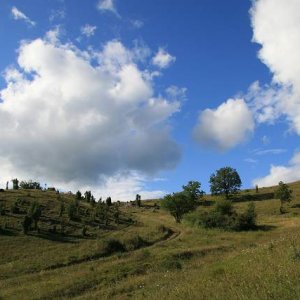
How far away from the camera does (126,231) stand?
210 ft

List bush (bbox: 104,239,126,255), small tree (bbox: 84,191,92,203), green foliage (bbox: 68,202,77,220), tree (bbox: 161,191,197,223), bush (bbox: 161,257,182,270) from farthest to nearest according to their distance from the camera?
small tree (bbox: 84,191,92,203) → tree (bbox: 161,191,197,223) → green foliage (bbox: 68,202,77,220) → bush (bbox: 104,239,126,255) → bush (bbox: 161,257,182,270)

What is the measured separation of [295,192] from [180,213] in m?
44.4

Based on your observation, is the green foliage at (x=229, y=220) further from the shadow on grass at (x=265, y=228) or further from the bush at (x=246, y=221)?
the shadow on grass at (x=265, y=228)

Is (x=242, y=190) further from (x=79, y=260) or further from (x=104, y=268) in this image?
(x=104, y=268)

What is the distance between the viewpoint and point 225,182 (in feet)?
420

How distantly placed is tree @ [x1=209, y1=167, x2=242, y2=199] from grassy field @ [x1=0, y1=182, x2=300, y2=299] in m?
45.0

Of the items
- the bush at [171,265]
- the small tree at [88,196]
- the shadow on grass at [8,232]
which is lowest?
the bush at [171,265]

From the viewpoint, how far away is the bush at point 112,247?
47.3 meters

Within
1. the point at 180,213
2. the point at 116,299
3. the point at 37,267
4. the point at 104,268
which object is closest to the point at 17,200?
the point at 180,213

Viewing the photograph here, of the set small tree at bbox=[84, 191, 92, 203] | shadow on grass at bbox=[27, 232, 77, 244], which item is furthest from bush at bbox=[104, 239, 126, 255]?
small tree at bbox=[84, 191, 92, 203]

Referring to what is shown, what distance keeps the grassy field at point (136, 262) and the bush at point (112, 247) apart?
6.8 inches

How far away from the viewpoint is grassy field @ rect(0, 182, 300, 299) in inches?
483

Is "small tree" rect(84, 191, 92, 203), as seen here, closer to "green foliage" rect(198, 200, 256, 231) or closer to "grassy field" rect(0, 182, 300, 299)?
"grassy field" rect(0, 182, 300, 299)

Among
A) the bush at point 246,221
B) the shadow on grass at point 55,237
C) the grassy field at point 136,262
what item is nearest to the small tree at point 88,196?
the grassy field at point 136,262
